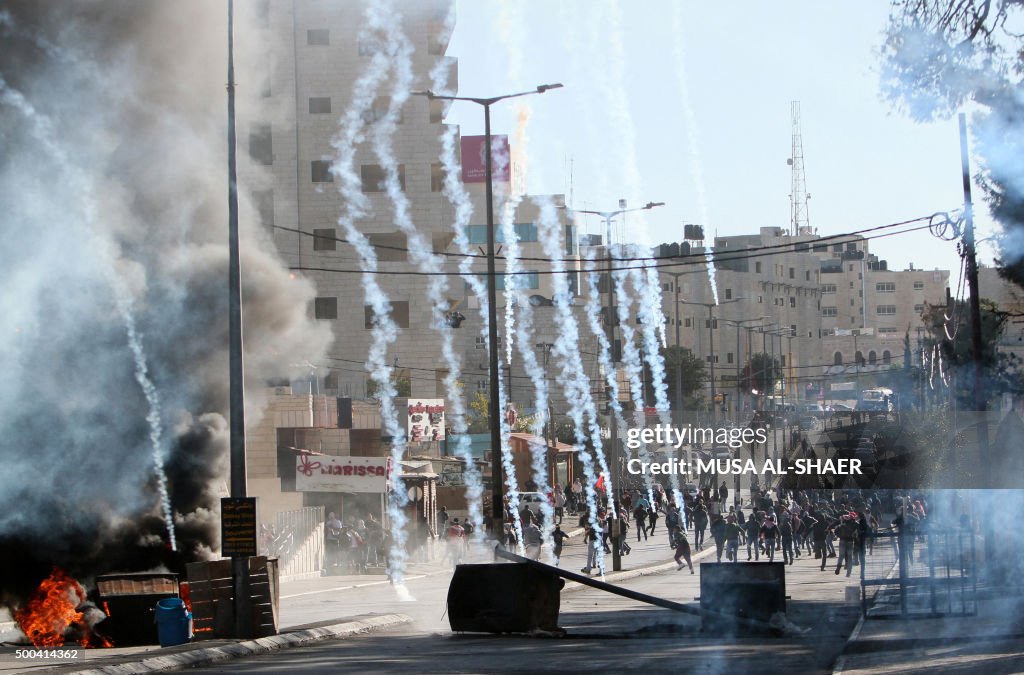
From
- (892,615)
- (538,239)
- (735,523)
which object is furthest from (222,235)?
(538,239)

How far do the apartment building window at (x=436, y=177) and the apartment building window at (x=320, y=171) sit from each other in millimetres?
4327

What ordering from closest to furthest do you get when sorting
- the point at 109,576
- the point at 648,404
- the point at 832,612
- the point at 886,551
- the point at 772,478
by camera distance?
1. the point at 109,576
2. the point at 832,612
3. the point at 886,551
4. the point at 772,478
5. the point at 648,404

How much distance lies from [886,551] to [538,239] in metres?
60.7

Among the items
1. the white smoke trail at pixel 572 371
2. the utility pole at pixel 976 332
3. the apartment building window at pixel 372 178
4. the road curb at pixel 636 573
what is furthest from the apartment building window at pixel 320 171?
the utility pole at pixel 976 332

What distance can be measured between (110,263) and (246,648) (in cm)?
996

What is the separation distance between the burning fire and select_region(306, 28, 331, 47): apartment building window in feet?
129

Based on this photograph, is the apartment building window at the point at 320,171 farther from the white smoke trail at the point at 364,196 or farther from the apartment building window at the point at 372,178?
the apartment building window at the point at 372,178

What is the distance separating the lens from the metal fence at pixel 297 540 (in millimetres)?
28797

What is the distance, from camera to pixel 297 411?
114 ft

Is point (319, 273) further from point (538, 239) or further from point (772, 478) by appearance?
point (538, 239)

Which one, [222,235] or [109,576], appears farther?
[222,235]

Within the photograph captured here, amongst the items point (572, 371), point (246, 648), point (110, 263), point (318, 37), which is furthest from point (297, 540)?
point (572, 371)

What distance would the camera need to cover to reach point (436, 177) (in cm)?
5619

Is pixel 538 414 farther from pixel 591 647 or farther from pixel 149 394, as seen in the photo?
pixel 591 647
